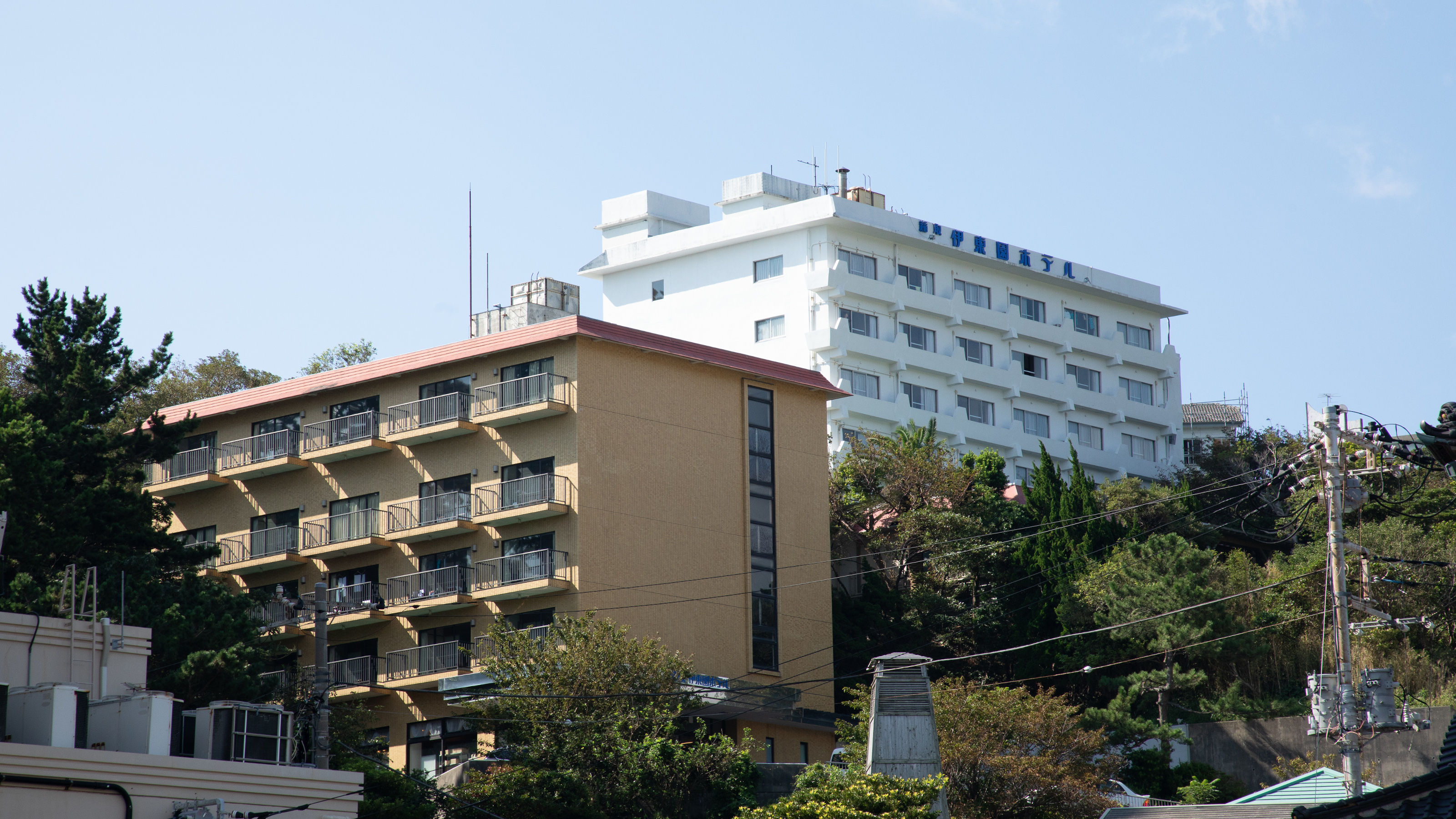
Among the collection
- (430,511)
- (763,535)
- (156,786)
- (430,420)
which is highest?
(430,420)

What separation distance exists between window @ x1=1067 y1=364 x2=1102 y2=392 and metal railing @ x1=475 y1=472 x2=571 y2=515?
4208cm

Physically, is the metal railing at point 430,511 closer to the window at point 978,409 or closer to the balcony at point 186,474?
the balcony at point 186,474

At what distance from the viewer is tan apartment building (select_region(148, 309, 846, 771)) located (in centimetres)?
5328

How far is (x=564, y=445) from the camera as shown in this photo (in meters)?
53.7

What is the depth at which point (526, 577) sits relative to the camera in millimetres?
52500

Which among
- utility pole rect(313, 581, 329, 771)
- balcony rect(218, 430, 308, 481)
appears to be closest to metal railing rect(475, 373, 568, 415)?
balcony rect(218, 430, 308, 481)

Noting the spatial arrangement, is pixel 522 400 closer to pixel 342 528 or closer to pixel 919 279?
pixel 342 528

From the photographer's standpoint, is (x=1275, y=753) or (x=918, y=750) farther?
(x=1275, y=753)

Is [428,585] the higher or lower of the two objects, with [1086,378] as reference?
lower

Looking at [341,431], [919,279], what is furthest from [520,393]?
[919,279]

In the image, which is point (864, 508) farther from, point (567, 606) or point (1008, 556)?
point (567, 606)

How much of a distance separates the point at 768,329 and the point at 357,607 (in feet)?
98.5

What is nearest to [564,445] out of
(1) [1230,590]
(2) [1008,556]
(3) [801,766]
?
(3) [801,766]

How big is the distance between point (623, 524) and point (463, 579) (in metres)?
5.27
